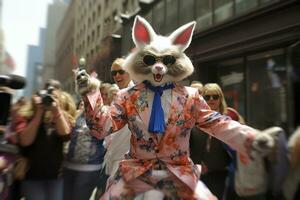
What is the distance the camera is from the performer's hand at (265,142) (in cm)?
237

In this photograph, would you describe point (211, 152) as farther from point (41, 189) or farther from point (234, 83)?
point (234, 83)

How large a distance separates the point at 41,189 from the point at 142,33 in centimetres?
192

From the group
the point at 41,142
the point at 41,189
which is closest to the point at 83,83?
the point at 41,142

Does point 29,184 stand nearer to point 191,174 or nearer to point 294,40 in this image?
point 191,174

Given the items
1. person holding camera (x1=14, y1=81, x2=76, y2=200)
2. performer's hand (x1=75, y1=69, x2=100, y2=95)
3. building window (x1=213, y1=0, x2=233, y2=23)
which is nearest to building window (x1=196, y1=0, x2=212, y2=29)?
building window (x1=213, y1=0, x2=233, y2=23)

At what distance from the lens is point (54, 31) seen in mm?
60719

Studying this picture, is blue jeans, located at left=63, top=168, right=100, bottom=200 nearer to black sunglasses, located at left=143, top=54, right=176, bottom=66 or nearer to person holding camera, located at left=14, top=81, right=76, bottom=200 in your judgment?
person holding camera, located at left=14, top=81, right=76, bottom=200

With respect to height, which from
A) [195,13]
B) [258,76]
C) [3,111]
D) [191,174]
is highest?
[195,13]

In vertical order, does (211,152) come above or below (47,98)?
below

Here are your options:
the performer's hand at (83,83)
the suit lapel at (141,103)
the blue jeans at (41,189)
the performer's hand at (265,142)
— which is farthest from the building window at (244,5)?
the performer's hand at (265,142)

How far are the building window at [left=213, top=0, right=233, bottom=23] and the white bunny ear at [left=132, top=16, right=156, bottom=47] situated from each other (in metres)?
8.67

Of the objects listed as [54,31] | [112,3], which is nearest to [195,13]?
[112,3]

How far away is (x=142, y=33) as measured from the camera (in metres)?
3.10

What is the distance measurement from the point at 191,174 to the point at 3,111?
1.52m
